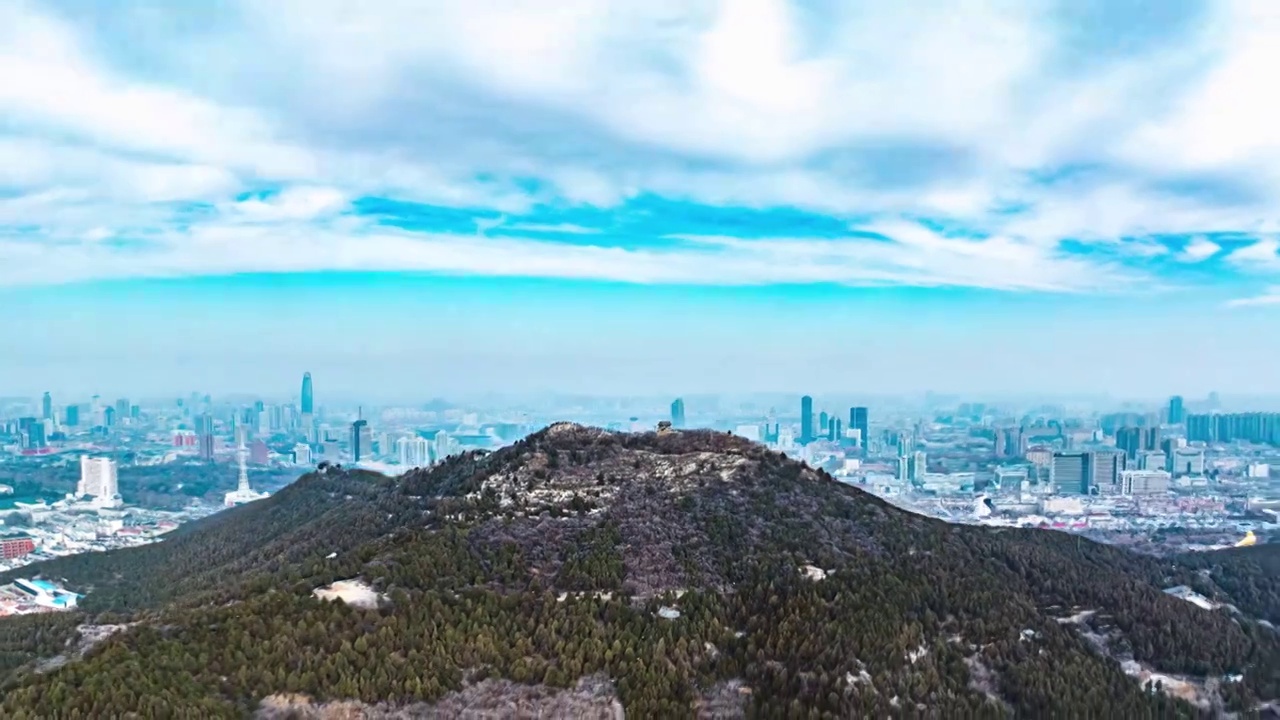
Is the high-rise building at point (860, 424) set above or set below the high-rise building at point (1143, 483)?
above

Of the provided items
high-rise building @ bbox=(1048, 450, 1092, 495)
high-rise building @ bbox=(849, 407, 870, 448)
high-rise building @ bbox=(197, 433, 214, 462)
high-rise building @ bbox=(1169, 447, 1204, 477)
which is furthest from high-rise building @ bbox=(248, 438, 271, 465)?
high-rise building @ bbox=(1169, 447, 1204, 477)

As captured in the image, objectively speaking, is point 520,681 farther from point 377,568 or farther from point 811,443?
point 811,443

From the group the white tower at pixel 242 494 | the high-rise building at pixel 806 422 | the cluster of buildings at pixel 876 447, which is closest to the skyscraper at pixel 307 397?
the cluster of buildings at pixel 876 447

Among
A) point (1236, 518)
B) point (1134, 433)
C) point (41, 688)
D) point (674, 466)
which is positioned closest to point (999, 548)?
point (674, 466)

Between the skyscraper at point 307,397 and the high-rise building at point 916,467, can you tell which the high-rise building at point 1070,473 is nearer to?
the high-rise building at point 916,467

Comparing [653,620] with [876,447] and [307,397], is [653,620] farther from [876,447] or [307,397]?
[307,397]

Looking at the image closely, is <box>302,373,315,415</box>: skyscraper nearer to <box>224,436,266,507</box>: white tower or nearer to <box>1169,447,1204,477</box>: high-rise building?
<box>224,436,266,507</box>: white tower
